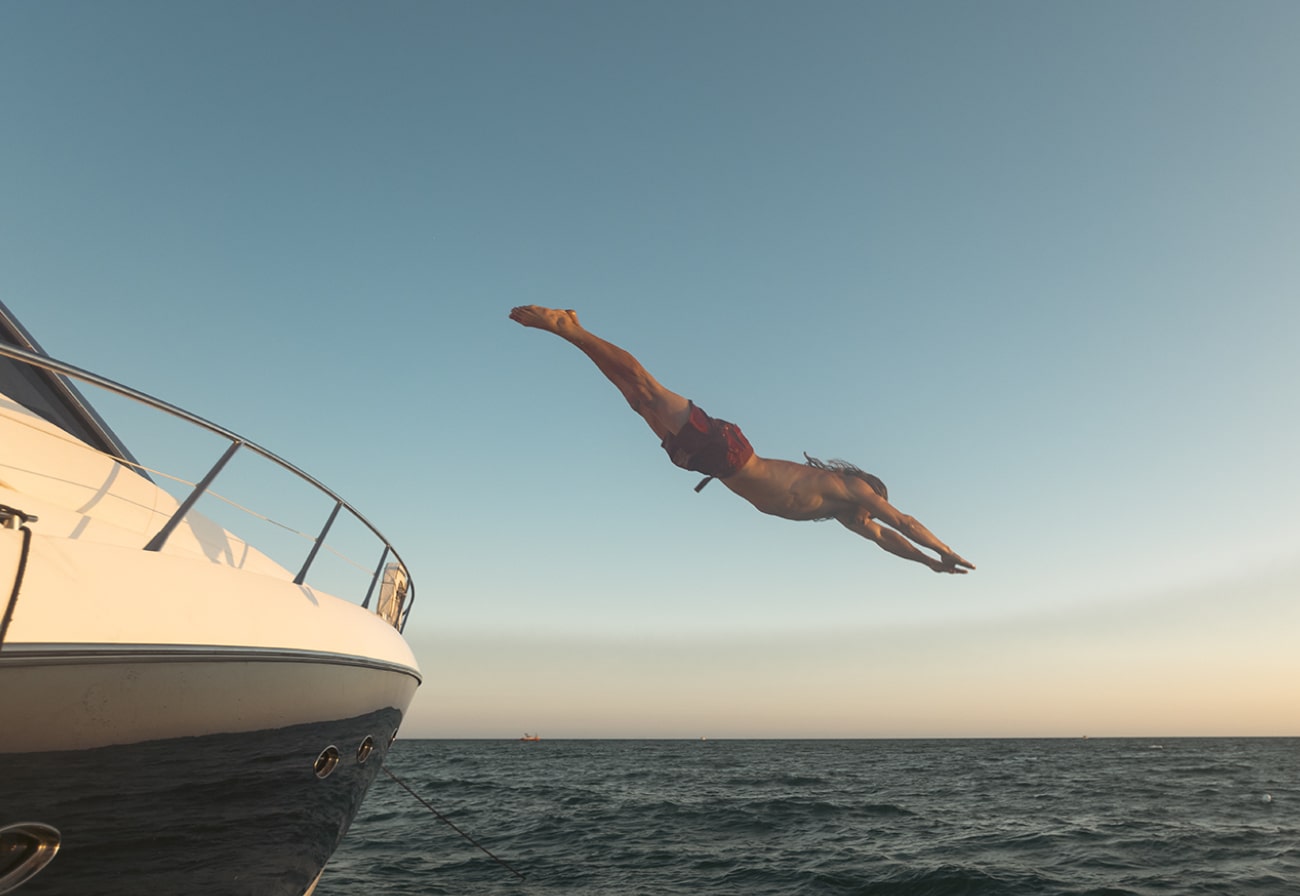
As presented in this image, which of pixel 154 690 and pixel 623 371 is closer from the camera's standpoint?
pixel 154 690

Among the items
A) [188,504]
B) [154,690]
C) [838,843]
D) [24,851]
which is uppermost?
[188,504]

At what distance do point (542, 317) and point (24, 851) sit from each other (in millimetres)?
4569

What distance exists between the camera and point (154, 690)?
2.23 meters

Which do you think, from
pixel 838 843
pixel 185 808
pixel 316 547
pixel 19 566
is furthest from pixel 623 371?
pixel 838 843

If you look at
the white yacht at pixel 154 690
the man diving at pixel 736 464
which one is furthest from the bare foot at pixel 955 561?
the white yacht at pixel 154 690

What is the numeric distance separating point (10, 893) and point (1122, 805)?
20.4m

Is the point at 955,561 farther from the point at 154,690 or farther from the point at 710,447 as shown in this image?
the point at 154,690

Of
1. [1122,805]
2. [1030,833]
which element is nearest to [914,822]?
[1030,833]

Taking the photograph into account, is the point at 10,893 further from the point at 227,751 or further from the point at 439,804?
the point at 439,804

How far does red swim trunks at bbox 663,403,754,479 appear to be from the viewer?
6188mm

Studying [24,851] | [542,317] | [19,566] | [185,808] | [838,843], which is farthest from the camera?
[838,843]

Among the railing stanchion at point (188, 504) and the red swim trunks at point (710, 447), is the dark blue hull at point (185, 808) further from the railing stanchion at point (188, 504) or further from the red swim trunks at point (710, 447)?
the red swim trunks at point (710, 447)

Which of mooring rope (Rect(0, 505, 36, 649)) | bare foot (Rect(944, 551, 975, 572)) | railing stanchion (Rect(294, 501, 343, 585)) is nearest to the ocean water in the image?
bare foot (Rect(944, 551, 975, 572))

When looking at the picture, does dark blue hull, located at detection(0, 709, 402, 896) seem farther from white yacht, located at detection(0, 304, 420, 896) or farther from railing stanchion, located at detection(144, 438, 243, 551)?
railing stanchion, located at detection(144, 438, 243, 551)
